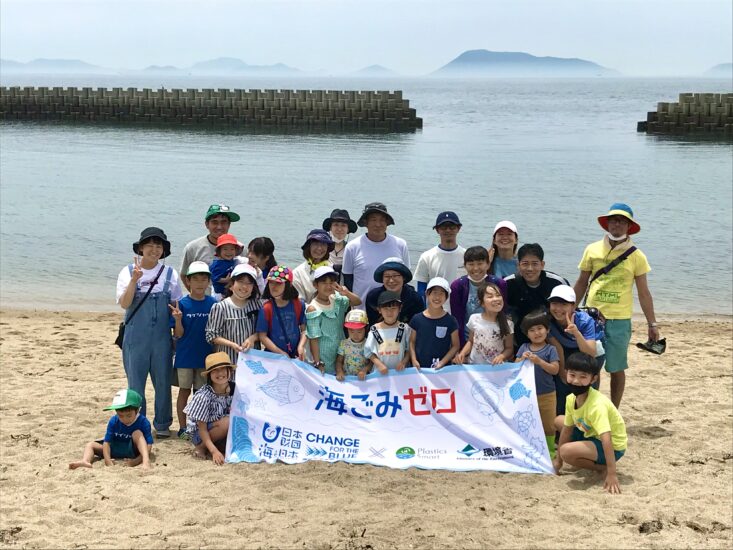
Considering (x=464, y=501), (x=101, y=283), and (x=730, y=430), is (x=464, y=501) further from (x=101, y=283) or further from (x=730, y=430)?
(x=101, y=283)

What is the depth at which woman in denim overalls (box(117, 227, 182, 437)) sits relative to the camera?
711 centimetres

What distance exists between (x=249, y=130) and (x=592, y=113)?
47.9m

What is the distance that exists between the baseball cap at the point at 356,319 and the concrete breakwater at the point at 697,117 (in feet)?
167

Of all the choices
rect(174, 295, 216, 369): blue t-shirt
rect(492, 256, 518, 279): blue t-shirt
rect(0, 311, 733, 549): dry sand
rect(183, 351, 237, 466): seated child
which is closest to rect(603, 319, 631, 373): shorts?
rect(0, 311, 733, 549): dry sand

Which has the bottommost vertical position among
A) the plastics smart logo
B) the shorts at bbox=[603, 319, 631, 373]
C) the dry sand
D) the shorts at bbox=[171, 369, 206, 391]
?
the dry sand

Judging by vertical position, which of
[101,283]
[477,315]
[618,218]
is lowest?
[101,283]

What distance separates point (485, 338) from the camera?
7.00m

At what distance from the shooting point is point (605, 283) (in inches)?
300

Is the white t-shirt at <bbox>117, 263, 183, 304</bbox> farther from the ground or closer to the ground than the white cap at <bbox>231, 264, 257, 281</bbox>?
closer to the ground

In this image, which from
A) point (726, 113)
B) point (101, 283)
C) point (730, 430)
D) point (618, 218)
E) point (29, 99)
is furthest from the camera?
point (29, 99)

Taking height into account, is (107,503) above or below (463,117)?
below

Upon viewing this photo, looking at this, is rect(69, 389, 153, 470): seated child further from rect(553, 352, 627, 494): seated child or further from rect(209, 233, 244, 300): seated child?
rect(553, 352, 627, 494): seated child

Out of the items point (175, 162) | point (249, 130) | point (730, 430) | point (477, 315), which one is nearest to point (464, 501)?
point (477, 315)

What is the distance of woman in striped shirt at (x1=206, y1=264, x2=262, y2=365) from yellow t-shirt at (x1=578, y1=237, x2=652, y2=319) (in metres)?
2.97
